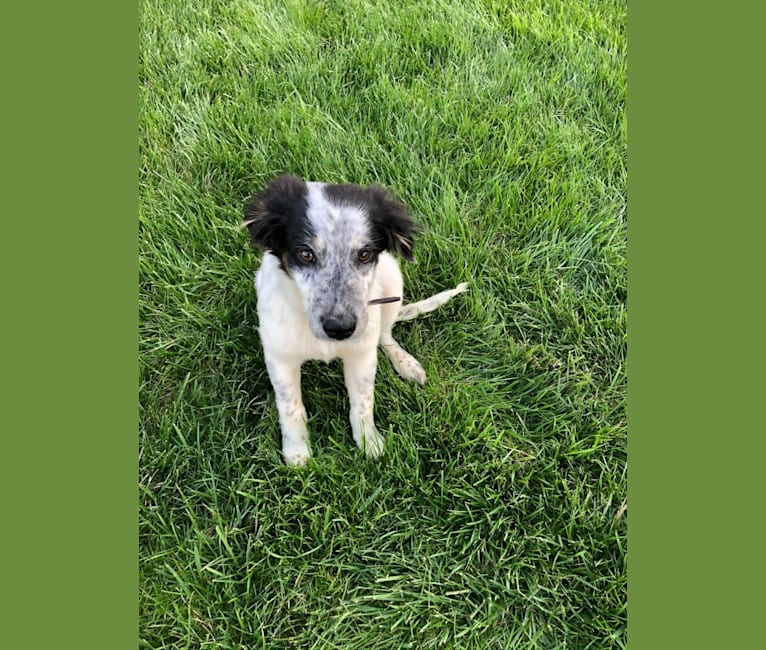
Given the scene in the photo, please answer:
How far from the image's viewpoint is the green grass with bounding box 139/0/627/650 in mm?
2404

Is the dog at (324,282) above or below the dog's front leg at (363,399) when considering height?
above

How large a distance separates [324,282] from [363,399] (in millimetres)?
728

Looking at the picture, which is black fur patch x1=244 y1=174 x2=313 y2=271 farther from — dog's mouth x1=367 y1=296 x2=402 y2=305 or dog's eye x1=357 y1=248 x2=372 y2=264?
dog's mouth x1=367 y1=296 x2=402 y2=305

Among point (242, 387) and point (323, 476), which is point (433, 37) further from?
point (323, 476)

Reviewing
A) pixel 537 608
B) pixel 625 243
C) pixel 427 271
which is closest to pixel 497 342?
pixel 427 271

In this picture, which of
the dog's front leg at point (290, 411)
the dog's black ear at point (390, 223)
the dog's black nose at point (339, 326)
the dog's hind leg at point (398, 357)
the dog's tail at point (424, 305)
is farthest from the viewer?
the dog's tail at point (424, 305)

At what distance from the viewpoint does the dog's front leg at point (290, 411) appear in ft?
8.70

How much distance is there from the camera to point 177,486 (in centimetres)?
263

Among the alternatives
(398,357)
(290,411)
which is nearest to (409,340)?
(398,357)

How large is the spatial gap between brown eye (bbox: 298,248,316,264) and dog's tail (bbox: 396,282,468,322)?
37.4 inches

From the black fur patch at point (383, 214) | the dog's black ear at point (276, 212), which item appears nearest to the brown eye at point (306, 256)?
the dog's black ear at point (276, 212)

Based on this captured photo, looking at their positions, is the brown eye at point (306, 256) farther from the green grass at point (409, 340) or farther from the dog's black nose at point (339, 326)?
the green grass at point (409, 340)

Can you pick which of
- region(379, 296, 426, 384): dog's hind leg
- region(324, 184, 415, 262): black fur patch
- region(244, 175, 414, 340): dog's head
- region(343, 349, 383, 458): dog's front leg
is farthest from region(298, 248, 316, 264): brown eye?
region(379, 296, 426, 384): dog's hind leg

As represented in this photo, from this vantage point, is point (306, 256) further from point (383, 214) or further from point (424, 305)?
point (424, 305)
